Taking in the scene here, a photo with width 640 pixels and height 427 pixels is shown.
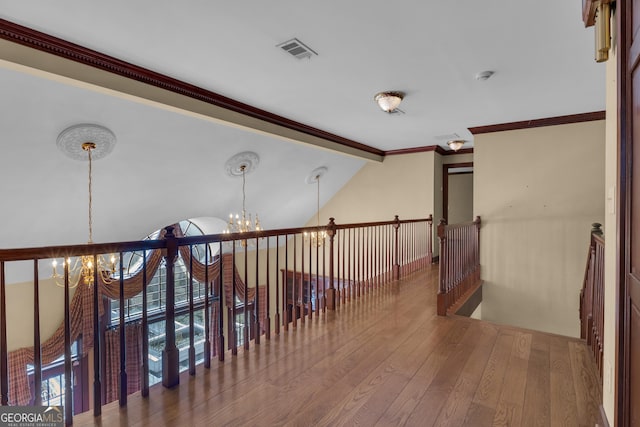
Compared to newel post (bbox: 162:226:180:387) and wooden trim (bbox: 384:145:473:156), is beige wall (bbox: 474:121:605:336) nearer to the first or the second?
wooden trim (bbox: 384:145:473:156)

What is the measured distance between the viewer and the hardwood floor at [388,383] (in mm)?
1770

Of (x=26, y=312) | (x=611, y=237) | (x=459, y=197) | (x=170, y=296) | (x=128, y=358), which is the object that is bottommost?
(x=128, y=358)

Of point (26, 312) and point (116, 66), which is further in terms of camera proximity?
point (26, 312)

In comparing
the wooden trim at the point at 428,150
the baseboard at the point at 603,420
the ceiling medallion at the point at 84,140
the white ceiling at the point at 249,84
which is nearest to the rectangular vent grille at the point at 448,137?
the white ceiling at the point at 249,84

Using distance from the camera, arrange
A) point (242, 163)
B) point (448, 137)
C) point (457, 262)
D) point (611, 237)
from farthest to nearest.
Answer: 1. point (448, 137)
2. point (242, 163)
3. point (457, 262)
4. point (611, 237)

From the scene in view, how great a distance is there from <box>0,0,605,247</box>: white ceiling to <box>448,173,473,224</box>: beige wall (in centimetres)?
415

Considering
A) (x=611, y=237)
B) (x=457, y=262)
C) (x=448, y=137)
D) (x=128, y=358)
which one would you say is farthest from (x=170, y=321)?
(x=448, y=137)

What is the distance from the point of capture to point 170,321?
2047mm

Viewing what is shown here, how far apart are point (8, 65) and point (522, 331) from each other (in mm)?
4750

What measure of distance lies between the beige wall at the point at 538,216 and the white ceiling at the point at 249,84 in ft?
1.75

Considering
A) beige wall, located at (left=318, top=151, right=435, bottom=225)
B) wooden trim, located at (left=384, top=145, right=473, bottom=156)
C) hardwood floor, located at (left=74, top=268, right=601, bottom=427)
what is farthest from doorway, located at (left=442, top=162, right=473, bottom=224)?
hardwood floor, located at (left=74, top=268, right=601, bottom=427)

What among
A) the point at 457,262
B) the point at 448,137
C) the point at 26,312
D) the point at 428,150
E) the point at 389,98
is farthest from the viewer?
the point at 428,150

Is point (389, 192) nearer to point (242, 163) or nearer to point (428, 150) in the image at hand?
point (428, 150)

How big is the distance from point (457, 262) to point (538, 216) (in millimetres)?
1938
